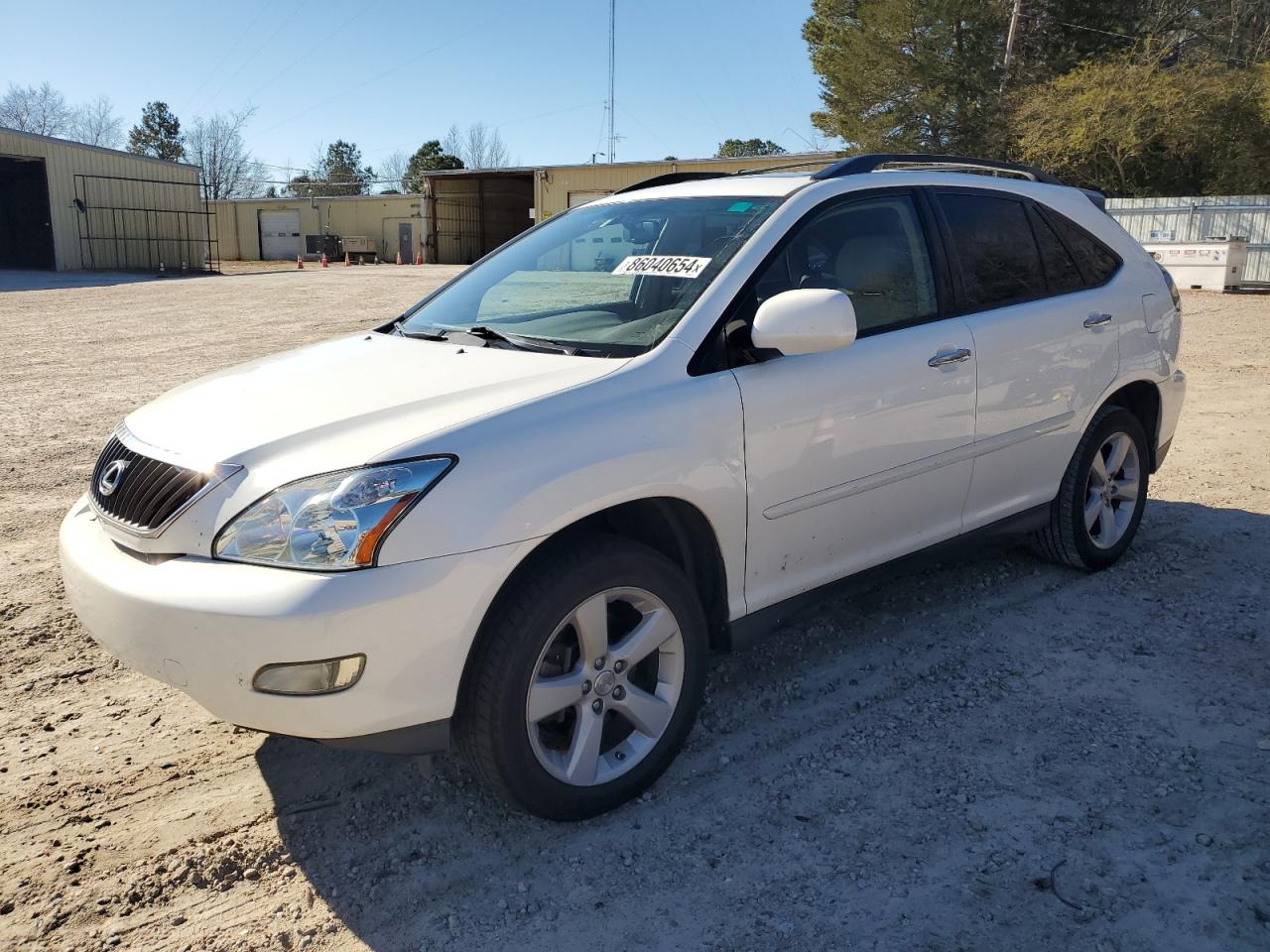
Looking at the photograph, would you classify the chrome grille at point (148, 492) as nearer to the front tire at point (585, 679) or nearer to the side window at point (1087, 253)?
the front tire at point (585, 679)

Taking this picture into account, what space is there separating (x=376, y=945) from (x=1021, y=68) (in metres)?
41.1

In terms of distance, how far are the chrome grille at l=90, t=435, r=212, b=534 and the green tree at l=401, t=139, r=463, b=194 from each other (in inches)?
2497

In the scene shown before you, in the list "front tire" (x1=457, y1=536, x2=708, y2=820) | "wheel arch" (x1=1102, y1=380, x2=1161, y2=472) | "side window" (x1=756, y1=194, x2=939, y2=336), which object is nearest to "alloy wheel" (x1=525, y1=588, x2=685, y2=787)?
"front tire" (x1=457, y1=536, x2=708, y2=820)

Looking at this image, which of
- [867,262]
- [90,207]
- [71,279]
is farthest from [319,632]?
[90,207]

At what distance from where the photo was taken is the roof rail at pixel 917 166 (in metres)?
3.71

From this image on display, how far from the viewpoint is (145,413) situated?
10.4 feet

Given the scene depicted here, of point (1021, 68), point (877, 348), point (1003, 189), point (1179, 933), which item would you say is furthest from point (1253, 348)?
point (1021, 68)

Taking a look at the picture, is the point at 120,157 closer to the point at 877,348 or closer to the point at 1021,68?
the point at 1021,68

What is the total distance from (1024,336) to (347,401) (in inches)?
105

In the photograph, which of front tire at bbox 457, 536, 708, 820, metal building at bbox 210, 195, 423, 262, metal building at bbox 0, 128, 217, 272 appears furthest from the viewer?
metal building at bbox 210, 195, 423, 262

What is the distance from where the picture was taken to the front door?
3.15 meters

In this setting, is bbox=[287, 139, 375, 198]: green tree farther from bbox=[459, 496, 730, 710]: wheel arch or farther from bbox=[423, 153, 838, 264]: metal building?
bbox=[459, 496, 730, 710]: wheel arch

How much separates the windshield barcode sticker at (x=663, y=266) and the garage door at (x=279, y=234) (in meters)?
55.1

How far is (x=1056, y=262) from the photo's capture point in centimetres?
438
